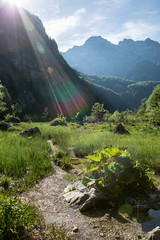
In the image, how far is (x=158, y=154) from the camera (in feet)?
19.9

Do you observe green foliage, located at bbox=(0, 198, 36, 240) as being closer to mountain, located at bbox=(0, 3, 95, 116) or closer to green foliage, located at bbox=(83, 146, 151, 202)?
green foliage, located at bbox=(83, 146, 151, 202)

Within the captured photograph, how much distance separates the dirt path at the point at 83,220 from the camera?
2.77m

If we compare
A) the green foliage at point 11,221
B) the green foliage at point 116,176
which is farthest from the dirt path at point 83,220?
the green foliage at point 11,221

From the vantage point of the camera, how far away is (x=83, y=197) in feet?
12.7

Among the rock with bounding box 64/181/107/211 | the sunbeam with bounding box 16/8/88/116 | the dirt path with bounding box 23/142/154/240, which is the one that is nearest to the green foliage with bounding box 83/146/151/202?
the rock with bounding box 64/181/107/211

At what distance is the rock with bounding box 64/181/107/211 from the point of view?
3603 mm

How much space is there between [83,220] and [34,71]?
147905 mm

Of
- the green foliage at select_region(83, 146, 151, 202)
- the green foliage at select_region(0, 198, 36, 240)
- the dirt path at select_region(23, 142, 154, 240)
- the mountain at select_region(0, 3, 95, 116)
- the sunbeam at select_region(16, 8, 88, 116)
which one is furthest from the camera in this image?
the sunbeam at select_region(16, 8, 88, 116)

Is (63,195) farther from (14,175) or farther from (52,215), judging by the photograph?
(14,175)

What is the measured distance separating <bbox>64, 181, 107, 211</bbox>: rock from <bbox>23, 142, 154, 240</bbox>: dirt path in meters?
0.13

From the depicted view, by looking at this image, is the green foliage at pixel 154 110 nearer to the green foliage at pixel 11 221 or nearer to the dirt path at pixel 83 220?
the dirt path at pixel 83 220

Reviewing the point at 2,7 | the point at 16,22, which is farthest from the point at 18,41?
the point at 2,7

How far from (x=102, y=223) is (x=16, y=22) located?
581 feet

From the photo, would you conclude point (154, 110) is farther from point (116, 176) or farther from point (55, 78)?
point (55, 78)
